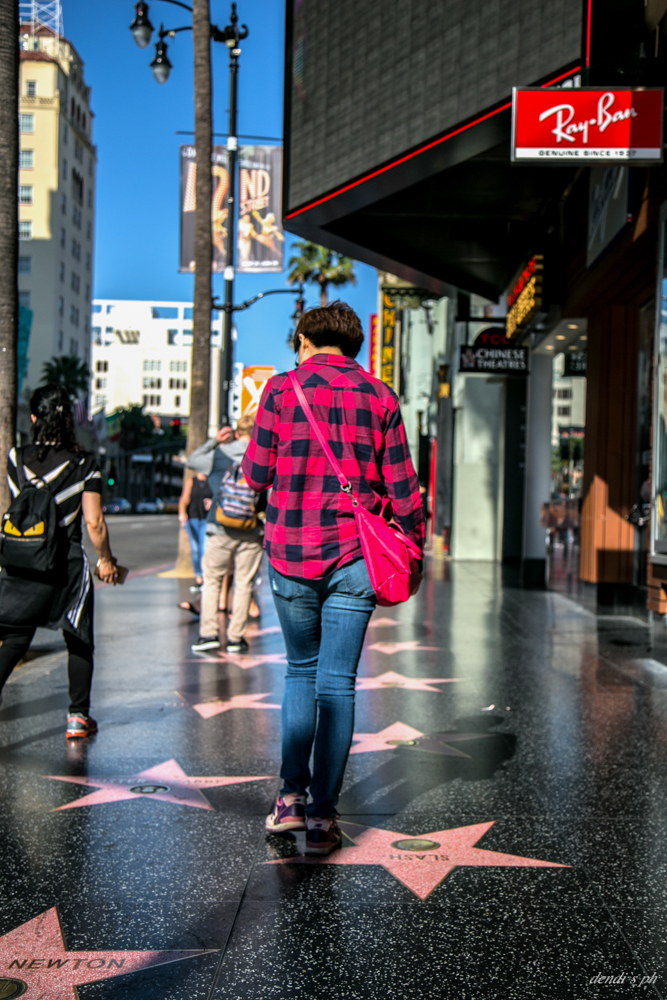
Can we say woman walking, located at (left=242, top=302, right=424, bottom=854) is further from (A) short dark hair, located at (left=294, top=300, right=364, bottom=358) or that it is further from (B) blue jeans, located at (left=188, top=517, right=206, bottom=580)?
(B) blue jeans, located at (left=188, top=517, right=206, bottom=580)

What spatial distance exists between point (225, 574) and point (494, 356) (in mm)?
8381

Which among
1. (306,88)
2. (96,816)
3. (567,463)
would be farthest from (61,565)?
(567,463)

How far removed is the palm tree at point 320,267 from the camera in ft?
141

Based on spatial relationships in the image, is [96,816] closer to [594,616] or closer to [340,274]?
[594,616]

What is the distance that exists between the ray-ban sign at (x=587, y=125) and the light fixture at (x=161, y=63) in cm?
1317

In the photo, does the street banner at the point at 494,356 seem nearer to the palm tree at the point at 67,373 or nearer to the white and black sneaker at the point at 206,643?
the white and black sneaker at the point at 206,643

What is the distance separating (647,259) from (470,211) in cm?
328

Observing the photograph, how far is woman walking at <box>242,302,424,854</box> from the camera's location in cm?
377

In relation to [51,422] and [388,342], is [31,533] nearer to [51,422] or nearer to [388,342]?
[51,422]

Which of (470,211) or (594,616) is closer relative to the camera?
(594,616)

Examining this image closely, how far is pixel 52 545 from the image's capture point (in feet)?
16.9

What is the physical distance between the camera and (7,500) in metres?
7.94

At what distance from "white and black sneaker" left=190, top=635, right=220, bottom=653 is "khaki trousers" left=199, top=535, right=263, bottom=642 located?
0.08 feet

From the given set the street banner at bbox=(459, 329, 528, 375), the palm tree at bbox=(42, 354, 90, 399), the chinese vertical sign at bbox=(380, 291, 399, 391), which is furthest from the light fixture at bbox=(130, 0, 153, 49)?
the palm tree at bbox=(42, 354, 90, 399)
